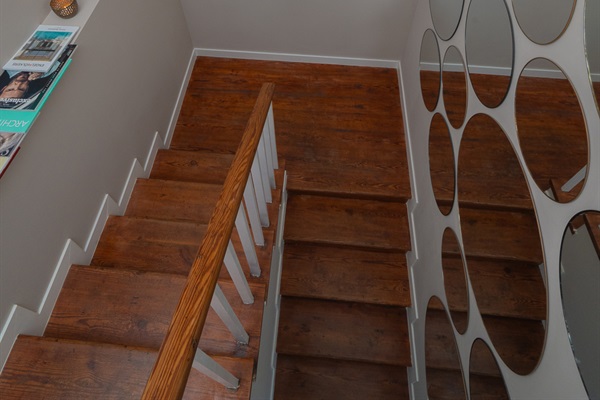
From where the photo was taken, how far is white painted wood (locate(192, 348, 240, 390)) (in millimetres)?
957

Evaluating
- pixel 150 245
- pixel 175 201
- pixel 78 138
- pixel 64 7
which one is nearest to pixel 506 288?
pixel 150 245

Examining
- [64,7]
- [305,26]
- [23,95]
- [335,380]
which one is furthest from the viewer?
[305,26]

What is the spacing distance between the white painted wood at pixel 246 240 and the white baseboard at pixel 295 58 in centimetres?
253

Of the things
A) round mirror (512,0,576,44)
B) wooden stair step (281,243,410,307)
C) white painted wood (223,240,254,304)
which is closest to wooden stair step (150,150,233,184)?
wooden stair step (281,243,410,307)

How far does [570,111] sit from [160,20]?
2831mm

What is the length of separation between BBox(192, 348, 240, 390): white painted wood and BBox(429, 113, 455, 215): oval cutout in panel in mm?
1263

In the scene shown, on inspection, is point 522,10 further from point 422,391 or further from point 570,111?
point 422,391

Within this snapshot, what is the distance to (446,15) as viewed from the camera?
2086mm

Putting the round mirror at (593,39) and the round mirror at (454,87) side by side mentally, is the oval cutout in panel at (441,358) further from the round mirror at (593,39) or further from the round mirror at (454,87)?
the round mirror at (593,39)

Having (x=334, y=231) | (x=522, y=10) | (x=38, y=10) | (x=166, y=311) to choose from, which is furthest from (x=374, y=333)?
(x=38, y=10)

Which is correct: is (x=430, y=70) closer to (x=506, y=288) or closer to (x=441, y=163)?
(x=441, y=163)

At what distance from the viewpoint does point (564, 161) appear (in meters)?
0.97

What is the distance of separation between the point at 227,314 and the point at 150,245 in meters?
1.10

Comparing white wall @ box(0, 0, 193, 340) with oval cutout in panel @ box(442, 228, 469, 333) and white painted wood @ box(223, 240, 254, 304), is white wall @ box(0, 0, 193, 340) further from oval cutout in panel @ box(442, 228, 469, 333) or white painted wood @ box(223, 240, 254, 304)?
oval cutout in panel @ box(442, 228, 469, 333)
